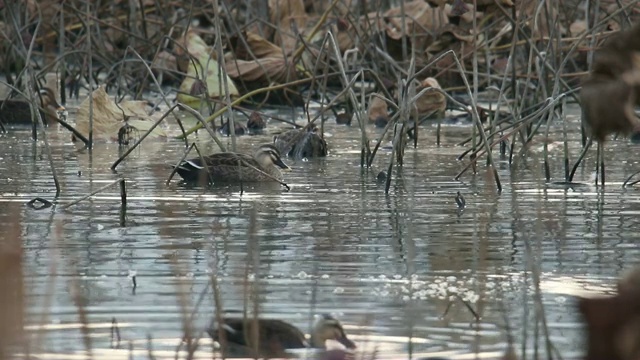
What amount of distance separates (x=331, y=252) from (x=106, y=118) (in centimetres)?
622

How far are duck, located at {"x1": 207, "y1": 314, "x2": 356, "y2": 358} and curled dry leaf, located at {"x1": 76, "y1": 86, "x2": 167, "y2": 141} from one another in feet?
26.7

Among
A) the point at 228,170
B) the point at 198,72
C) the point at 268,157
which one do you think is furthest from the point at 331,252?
the point at 198,72

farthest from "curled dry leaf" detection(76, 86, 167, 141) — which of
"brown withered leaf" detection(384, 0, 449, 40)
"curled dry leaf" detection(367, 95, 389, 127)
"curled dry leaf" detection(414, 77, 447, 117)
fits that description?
"brown withered leaf" detection(384, 0, 449, 40)

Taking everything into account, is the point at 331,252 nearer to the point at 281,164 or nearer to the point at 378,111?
the point at 281,164

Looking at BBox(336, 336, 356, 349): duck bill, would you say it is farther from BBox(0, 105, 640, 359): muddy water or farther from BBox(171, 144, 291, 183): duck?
BBox(171, 144, 291, 183): duck

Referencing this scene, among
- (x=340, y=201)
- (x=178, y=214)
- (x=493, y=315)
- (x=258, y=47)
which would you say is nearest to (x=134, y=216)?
(x=178, y=214)

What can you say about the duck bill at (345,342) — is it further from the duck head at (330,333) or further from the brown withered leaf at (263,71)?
the brown withered leaf at (263,71)

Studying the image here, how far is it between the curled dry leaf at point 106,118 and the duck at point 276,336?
8.15 m

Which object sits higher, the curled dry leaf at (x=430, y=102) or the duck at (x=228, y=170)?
the curled dry leaf at (x=430, y=102)

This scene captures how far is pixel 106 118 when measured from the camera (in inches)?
531

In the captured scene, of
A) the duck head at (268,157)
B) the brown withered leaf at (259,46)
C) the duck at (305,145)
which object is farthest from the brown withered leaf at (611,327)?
the brown withered leaf at (259,46)

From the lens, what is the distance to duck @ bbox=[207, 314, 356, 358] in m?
5.18

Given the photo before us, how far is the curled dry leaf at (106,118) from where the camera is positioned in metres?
13.3

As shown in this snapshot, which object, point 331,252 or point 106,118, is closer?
point 331,252
